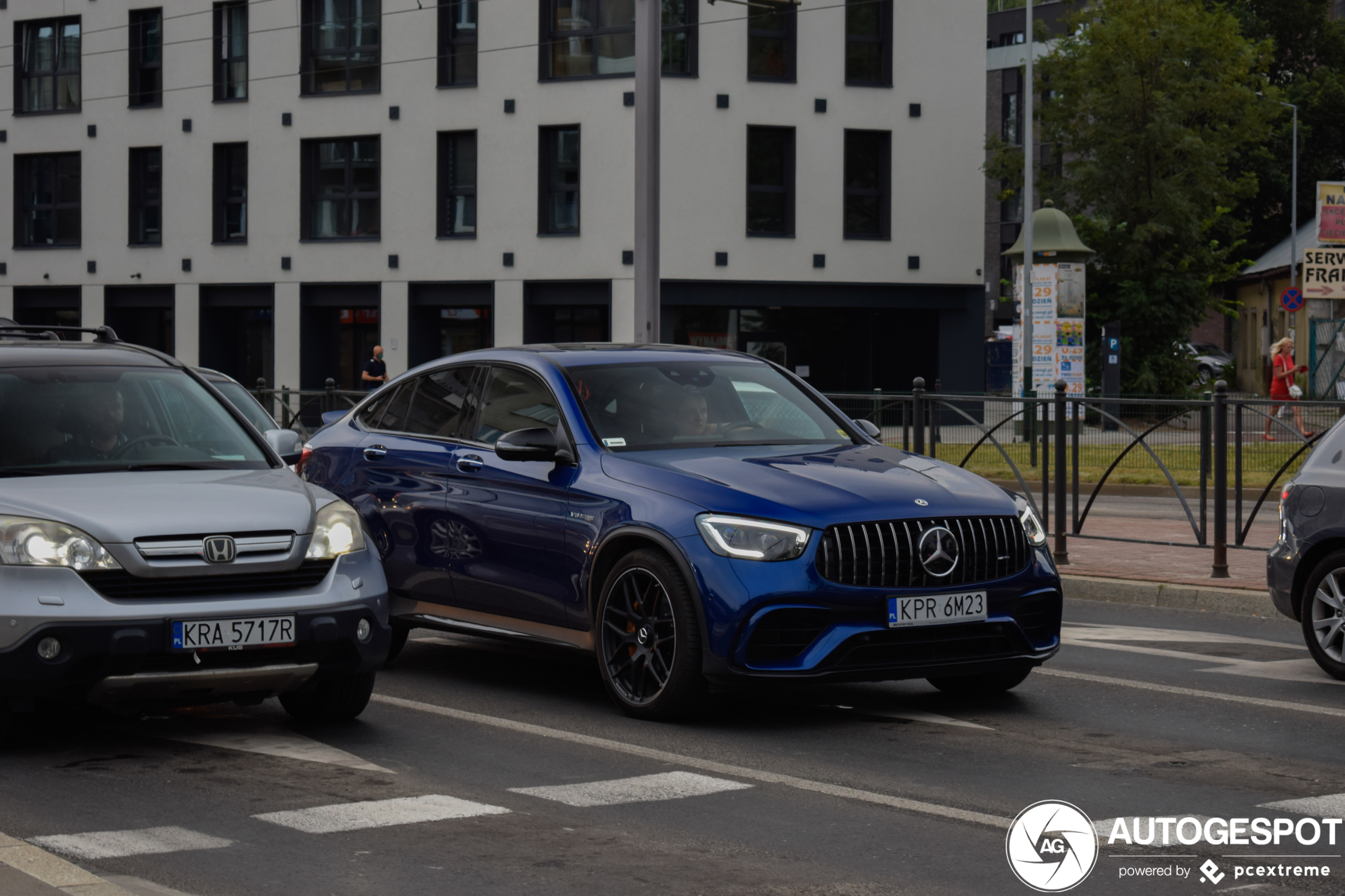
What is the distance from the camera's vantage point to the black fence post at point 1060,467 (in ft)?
47.3

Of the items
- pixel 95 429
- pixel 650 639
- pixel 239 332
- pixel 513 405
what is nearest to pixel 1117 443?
pixel 513 405

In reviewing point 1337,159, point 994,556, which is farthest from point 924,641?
point 1337,159

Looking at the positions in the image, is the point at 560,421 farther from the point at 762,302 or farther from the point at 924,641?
the point at 762,302

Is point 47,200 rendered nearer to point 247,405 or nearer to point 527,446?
point 247,405

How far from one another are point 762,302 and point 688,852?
1290 inches

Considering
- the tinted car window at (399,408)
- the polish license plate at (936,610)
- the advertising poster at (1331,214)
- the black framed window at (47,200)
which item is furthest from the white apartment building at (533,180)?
the polish license plate at (936,610)

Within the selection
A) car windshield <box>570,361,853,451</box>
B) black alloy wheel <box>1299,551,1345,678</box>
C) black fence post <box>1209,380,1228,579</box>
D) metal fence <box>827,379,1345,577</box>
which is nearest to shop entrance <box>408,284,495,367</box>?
metal fence <box>827,379,1345,577</box>

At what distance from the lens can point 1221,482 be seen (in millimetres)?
13492

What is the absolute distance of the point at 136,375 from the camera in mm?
8141

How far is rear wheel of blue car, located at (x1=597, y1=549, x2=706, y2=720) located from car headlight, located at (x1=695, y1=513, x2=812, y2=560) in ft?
0.75

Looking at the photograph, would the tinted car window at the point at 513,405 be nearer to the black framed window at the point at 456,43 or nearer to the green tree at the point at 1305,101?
the black framed window at the point at 456,43

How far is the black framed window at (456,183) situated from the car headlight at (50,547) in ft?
107

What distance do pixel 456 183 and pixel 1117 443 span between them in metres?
26.7

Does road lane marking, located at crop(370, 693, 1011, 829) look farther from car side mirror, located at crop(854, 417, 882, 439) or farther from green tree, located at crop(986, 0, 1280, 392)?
green tree, located at crop(986, 0, 1280, 392)
